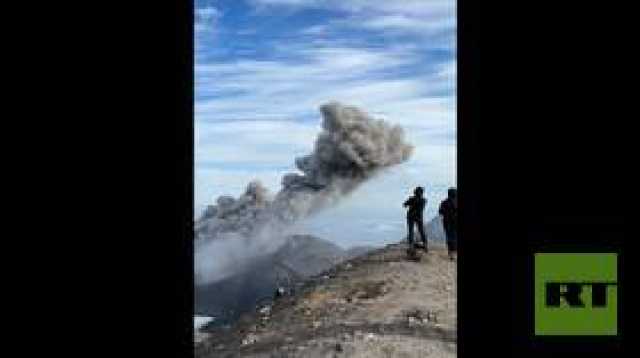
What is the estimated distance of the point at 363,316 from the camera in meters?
14.0

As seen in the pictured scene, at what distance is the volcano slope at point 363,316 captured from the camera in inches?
483

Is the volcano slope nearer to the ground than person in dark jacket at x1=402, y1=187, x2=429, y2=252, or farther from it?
nearer to the ground

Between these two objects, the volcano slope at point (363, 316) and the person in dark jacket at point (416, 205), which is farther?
the person in dark jacket at point (416, 205)

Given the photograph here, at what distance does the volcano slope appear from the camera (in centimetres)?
1226

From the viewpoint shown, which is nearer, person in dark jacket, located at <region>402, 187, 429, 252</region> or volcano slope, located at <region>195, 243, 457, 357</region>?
volcano slope, located at <region>195, 243, 457, 357</region>

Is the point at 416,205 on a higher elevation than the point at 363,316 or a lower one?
higher

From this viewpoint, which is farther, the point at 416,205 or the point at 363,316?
the point at 416,205

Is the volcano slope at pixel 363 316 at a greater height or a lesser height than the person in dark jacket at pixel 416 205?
lesser
